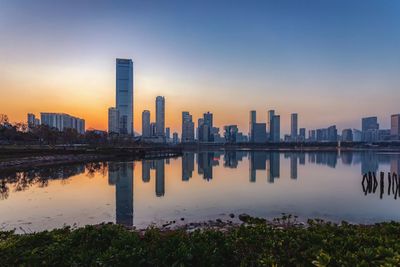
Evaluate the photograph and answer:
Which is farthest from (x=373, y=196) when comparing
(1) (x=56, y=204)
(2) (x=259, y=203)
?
(1) (x=56, y=204)

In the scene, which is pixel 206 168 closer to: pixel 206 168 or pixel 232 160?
pixel 206 168

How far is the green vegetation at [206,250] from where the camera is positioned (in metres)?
7.19

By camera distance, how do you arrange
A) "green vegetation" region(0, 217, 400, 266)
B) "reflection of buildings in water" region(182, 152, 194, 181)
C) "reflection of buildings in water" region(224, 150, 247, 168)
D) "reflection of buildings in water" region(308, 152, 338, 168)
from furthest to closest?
1. "reflection of buildings in water" region(308, 152, 338, 168)
2. "reflection of buildings in water" region(224, 150, 247, 168)
3. "reflection of buildings in water" region(182, 152, 194, 181)
4. "green vegetation" region(0, 217, 400, 266)

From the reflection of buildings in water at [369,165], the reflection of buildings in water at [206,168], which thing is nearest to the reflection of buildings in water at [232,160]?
the reflection of buildings in water at [206,168]

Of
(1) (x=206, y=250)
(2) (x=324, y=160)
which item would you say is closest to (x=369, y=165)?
(2) (x=324, y=160)

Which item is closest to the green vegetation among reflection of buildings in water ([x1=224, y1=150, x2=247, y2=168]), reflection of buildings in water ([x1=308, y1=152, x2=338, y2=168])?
reflection of buildings in water ([x1=224, y1=150, x2=247, y2=168])

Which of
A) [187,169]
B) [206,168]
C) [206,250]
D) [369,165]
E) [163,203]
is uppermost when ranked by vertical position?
[206,250]

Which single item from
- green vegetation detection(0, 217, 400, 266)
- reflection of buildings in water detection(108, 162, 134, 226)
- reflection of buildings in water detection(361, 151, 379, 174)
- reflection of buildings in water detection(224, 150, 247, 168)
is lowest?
reflection of buildings in water detection(224, 150, 247, 168)

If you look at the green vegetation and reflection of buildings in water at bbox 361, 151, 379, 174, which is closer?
the green vegetation

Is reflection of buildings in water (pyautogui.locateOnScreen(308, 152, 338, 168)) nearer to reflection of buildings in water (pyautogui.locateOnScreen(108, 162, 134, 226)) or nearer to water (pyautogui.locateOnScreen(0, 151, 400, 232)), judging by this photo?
water (pyautogui.locateOnScreen(0, 151, 400, 232))

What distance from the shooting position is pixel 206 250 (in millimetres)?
8148

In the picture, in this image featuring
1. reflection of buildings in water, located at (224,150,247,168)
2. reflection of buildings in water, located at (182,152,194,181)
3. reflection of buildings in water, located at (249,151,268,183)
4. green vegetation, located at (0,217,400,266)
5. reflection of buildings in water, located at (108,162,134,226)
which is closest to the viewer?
green vegetation, located at (0,217,400,266)

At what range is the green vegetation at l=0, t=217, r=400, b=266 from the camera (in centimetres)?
719

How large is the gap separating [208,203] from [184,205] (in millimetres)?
2566
